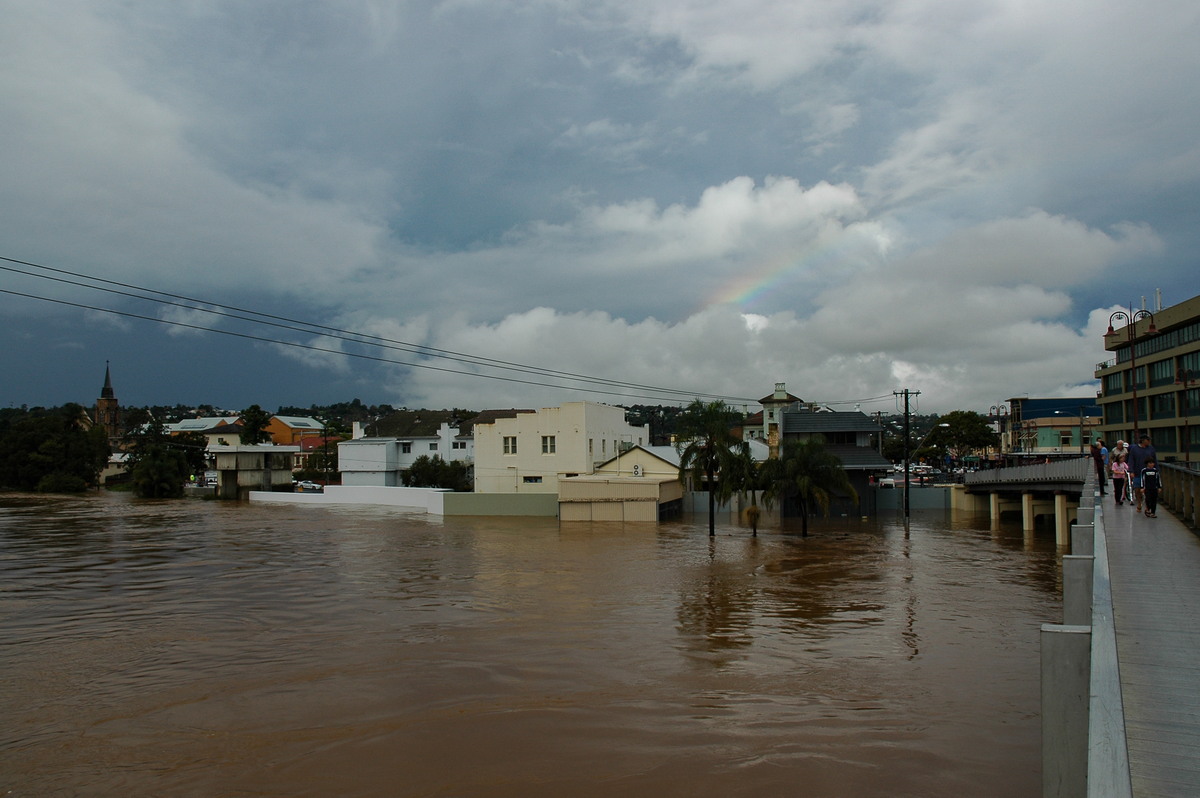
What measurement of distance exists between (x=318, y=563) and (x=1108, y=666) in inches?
1203

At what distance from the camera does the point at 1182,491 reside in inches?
752

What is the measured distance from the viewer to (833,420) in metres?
57.4

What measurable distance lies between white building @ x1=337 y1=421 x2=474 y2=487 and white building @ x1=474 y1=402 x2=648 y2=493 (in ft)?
53.1

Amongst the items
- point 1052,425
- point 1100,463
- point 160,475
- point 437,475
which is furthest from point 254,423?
point 1052,425

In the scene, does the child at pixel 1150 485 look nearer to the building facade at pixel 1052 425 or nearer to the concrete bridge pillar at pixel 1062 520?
the concrete bridge pillar at pixel 1062 520

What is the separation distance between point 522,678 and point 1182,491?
16382mm

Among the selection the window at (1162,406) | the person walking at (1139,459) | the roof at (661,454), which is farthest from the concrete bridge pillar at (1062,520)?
the roof at (661,454)

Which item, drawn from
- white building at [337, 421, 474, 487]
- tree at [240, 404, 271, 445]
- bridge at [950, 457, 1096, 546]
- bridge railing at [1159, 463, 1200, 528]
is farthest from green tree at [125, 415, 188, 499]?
bridge railing at [1159, 463, 1200, 528]

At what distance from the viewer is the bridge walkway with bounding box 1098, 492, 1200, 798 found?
16.2 feet

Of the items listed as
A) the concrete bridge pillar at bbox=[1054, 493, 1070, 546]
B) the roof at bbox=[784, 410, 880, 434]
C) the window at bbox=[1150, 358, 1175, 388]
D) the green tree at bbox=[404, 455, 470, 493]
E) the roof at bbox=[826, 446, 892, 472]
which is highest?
the window at bbox=[1150, 358, 1175, 388]

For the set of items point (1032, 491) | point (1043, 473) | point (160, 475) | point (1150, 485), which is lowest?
point (1032, 491)

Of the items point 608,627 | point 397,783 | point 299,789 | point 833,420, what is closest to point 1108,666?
point 397,783

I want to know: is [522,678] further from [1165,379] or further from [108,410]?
[108,410]

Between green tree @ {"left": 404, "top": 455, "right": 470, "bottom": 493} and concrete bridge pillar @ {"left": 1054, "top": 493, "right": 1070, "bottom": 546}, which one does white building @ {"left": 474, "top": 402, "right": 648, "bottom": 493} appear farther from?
concrete bridge pillar @ {"left": 1054, "top": 493, "right": 1070, "bottom": 546}
